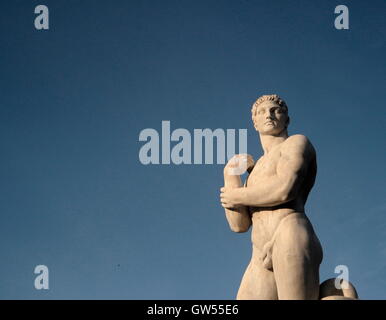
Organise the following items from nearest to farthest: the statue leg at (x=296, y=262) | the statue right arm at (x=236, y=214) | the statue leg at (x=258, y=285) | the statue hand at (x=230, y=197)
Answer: the statue leg at (x=296, y=262) → the statue leg at (x=258, y=285) → the statue hand at (x=230, y=197) → the statue right arm at (x=236, y=214)

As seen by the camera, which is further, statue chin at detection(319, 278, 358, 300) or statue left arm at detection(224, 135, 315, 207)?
statue left arm at detection(224, 135, 315, 207)

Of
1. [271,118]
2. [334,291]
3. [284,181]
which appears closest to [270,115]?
[271,118]

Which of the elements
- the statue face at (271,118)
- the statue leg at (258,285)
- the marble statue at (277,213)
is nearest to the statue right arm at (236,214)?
the marble statue at (277,213)

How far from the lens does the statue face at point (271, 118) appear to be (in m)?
11.4

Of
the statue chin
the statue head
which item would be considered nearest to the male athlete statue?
the statue head

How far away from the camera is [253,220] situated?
36.2 ft

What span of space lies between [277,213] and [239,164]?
1155 millimetres

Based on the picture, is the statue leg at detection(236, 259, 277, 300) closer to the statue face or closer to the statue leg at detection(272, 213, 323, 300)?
the statue leg at detection(272, 213, 323, 300)

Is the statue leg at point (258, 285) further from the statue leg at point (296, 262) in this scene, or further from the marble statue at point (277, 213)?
the statue leg at point (296, 262)

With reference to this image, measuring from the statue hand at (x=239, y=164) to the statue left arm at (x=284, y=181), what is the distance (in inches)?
22.2

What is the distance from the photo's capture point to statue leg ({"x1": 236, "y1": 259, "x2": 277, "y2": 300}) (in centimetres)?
1048

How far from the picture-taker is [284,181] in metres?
10.5
